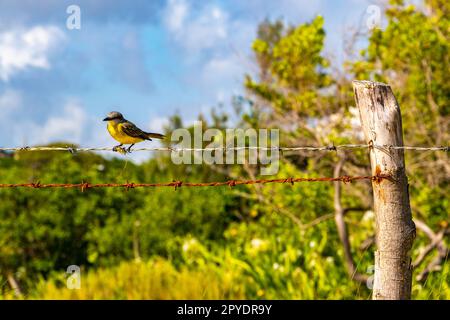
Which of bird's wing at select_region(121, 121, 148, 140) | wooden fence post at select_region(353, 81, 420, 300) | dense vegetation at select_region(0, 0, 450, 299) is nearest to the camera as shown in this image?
wooden fence post at select_region(353, 81, 420, 300)

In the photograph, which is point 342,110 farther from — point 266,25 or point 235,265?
point 266,25

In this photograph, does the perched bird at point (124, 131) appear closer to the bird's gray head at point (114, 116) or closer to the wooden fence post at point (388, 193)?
the bird's gray head at point (114, 116)

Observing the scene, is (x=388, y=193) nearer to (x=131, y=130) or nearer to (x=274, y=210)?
(x=131, y=130)

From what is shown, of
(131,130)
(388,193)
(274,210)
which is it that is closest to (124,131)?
(131,130)

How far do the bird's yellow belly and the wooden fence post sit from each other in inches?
56.3

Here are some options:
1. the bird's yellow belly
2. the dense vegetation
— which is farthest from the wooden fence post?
the dense vegetation

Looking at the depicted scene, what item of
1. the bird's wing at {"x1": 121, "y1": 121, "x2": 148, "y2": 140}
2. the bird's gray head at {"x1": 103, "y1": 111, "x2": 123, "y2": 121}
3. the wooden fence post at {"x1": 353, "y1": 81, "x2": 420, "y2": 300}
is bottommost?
the wooden fence post at {"x1": 353, "y1": 81, "x2": 420, "y2": 300}

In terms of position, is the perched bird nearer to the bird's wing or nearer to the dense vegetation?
the bird's wing

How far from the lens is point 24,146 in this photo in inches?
177

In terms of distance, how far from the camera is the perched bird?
4.14 meters

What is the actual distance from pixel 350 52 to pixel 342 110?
0.84 metres

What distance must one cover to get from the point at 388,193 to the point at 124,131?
165 centimetres
